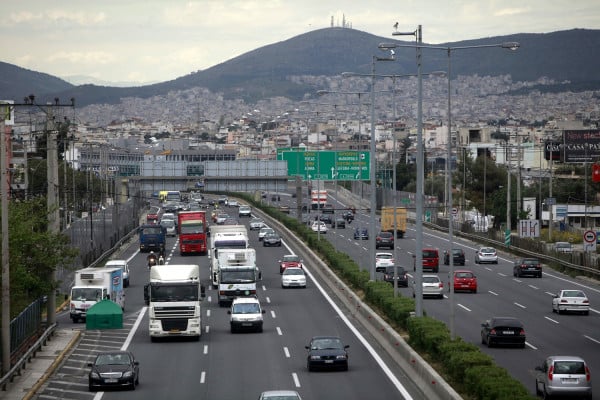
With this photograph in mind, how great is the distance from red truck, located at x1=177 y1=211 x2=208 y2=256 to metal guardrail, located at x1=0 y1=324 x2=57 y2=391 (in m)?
40.0

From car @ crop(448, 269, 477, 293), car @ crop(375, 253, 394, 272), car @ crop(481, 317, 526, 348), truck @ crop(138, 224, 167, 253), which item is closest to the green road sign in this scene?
truck @ crop(138, 224, 167, 253)

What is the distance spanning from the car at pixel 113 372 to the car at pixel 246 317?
44.2ft

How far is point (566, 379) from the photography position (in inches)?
1161

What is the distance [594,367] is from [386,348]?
25.4 ft

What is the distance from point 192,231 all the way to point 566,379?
198 feet

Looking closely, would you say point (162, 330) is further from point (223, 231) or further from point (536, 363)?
point (223, 231)

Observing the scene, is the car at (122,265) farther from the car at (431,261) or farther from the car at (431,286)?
the car at (431,261)

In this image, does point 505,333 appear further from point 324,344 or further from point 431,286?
Answer: point 431,286

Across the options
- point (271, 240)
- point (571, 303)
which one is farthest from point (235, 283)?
point (271, 240)

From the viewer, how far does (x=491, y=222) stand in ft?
467

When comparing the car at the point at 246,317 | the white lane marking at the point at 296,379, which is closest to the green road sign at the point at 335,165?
the car at the point at 246,317

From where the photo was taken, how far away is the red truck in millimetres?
88000

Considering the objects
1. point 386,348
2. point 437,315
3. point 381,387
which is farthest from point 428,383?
point 437,315

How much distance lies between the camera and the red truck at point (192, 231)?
8800 centimetres
